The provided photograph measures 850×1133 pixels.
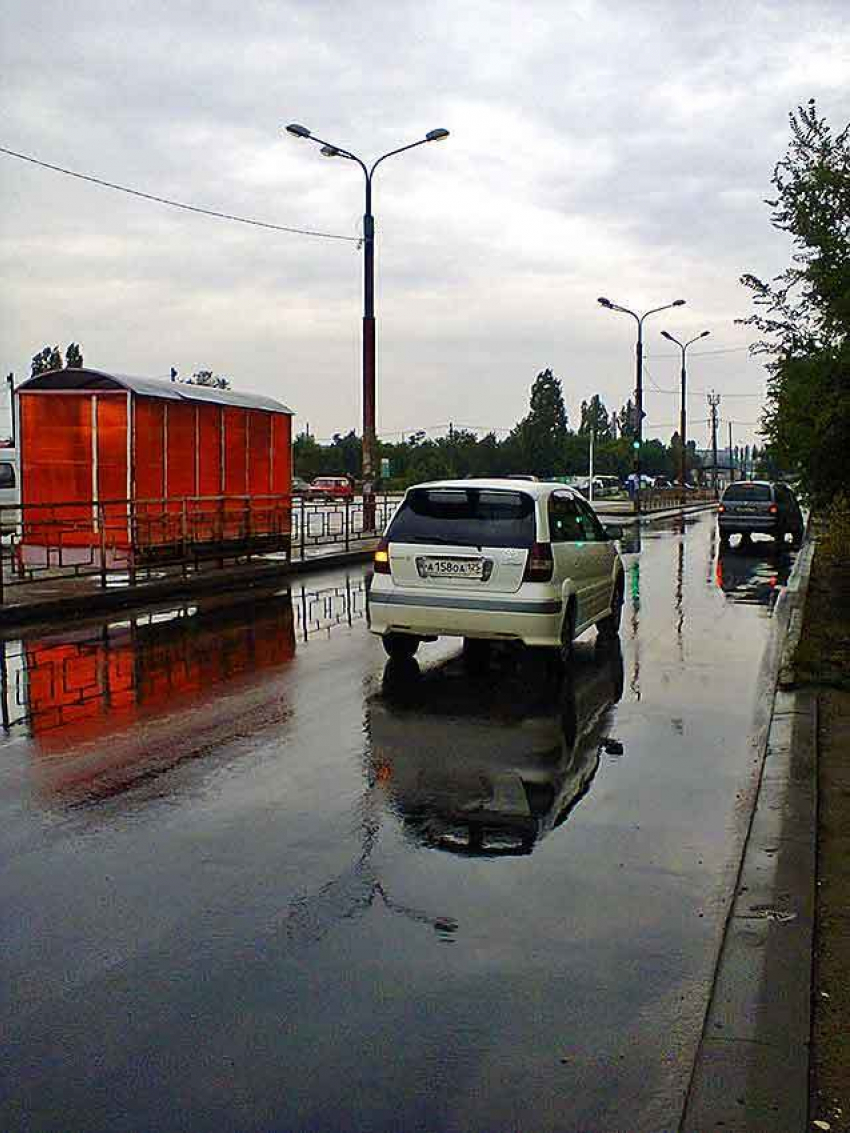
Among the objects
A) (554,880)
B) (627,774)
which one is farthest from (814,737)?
(554,880)

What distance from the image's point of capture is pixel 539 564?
10648 millimetres

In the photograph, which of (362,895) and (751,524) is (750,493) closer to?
(751,524)

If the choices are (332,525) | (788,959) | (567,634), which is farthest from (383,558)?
(332,525)

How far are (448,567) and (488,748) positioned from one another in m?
3.05

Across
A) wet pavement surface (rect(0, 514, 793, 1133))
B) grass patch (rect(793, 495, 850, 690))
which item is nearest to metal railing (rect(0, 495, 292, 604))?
wet pavement surface (rect(0, 514, 793, 1133))

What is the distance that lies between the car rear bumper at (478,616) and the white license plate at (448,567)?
0.19 metres

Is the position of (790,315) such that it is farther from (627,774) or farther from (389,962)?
(389,962)

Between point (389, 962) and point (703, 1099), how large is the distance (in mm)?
1341

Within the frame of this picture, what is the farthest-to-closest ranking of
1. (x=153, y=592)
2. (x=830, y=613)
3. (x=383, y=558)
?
(x=153, y=592)
(x=830, y=613)
(x=383, y=558)

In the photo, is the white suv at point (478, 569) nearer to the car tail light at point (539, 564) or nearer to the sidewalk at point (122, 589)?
the car tail light at point (539, 564)

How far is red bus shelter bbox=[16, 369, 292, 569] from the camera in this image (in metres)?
19.1

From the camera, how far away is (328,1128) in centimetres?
338

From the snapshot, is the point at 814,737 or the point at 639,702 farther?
the point at 639,702

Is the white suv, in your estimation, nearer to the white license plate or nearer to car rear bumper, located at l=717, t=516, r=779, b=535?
the white license plate
